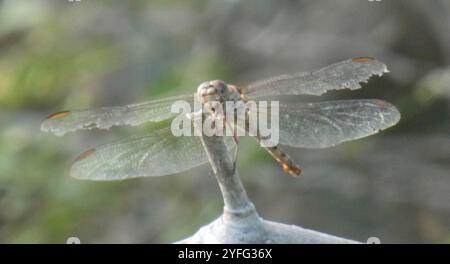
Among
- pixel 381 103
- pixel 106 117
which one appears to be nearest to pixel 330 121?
pixel 381 103

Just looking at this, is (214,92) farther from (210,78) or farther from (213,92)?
(210,78)

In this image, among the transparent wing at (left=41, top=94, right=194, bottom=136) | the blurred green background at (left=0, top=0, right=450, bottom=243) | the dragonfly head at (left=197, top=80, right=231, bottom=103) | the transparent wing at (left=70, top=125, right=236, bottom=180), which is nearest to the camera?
the dragonfly head at (left=197, top=80, right=231, bottom=103)

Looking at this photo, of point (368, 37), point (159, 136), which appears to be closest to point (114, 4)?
point (368, 37)

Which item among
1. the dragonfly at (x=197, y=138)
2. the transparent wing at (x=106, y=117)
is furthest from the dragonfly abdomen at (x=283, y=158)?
the transparent wing at (x=106, y=117)

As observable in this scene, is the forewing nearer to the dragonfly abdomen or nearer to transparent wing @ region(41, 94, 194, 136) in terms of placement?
transparent wing @ region(41, 94, 194, 136)

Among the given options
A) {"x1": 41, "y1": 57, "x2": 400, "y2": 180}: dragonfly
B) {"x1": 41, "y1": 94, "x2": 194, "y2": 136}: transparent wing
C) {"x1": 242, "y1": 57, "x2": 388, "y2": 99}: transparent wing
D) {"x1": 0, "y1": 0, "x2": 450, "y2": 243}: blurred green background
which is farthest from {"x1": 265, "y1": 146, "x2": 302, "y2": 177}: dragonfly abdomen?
{"x1": 0, "y1": 0, "x2": 450, "y2": 243}: blurred green background

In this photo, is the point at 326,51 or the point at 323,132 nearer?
the point at 323,132
